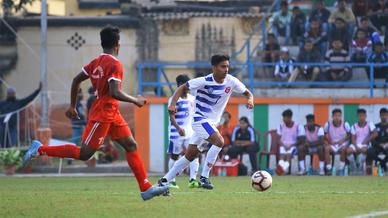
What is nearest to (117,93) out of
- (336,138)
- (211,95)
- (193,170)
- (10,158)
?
(211,95)

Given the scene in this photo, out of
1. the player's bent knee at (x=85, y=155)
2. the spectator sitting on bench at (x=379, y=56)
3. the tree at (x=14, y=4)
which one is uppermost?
the tree at (x=14, y=4)

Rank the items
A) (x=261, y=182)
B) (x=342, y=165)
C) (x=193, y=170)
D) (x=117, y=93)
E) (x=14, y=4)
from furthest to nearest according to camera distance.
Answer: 1. (x=14, y=4)
2. (x=342, y=165)
3. (x=193, y=170)
4. (x=261, y=182)
5. (x=117, y=93)

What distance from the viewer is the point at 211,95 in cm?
1728

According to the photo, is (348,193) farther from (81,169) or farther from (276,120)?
(81,169)

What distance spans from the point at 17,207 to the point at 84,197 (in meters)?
1.84

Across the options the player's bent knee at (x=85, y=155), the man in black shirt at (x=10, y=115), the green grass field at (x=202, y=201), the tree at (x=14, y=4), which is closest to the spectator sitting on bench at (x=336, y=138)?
the green grass field at (x=202, y=201)

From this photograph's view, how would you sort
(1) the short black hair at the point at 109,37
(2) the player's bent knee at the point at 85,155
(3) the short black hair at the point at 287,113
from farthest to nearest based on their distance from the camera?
(3) the short black hair at the point at 287,113
(2) the player's bent knee at the point at 85,155
(1) the short black hair at the point at 109,37

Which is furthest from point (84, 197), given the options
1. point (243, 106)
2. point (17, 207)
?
point (243, 106)

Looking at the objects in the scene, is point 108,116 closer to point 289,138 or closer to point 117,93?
point 117,93

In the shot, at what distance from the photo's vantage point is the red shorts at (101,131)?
46.1 ft

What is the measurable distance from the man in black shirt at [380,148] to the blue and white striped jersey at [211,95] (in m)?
9.41

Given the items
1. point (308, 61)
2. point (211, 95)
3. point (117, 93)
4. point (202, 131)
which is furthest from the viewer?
point (308, 61)

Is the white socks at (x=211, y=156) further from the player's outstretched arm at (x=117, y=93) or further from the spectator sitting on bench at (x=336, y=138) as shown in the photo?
the spectator sitting on bench at (x=336, y=138)

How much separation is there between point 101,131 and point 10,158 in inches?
547
